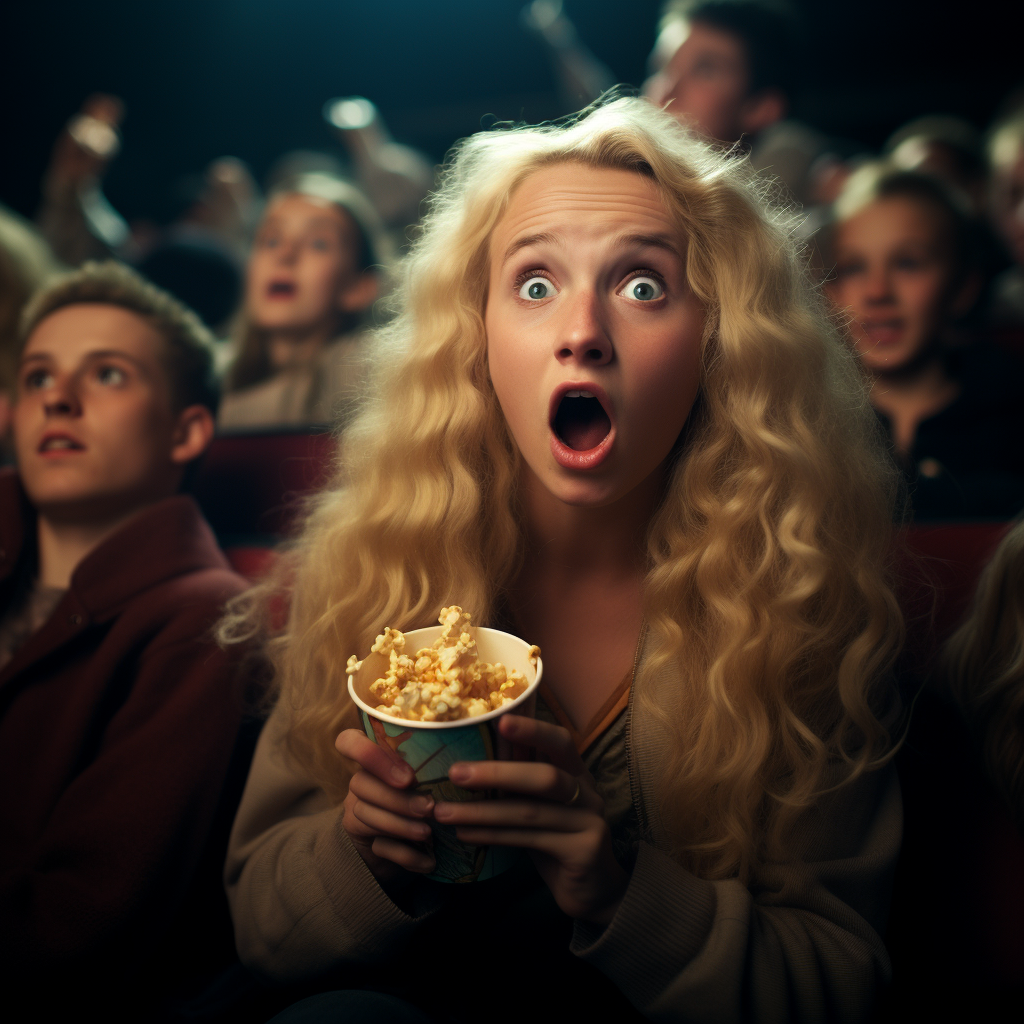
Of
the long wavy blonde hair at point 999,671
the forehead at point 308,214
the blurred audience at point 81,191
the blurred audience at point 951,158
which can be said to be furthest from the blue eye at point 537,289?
the blurred audience at point 951,158

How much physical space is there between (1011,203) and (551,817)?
72.9 inches

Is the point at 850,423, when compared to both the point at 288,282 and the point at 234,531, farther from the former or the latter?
the point at 288,282

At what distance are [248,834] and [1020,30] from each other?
469cm

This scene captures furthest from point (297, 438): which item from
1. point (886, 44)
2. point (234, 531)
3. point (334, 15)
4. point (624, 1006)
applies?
point (886, 44)

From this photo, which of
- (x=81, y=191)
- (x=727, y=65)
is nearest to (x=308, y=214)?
(x=81, y=191)

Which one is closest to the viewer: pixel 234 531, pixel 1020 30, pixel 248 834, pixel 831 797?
pixel 831 797

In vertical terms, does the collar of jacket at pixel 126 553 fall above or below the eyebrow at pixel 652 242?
below

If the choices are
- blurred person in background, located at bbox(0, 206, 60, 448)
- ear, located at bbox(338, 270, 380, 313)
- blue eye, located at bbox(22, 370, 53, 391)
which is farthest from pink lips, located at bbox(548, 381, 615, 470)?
ear, located at bbox(338, 270, 380, 313)

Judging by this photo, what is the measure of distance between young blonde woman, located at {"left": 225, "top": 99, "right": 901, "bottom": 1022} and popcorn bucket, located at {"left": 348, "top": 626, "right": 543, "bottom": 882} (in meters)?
0.03

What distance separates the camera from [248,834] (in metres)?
0.81

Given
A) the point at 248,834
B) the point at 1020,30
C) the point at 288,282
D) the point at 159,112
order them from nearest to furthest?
1. the point at 248,834
2. the point at 288,282
3. the point at 1020,30
4. the point at 159,112

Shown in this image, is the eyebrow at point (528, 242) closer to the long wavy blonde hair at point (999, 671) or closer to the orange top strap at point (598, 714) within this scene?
the orange top strap at point (598, 714)

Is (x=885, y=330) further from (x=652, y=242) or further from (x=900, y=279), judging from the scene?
(x=652, y=242)

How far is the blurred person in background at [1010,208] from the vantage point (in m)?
1.74
